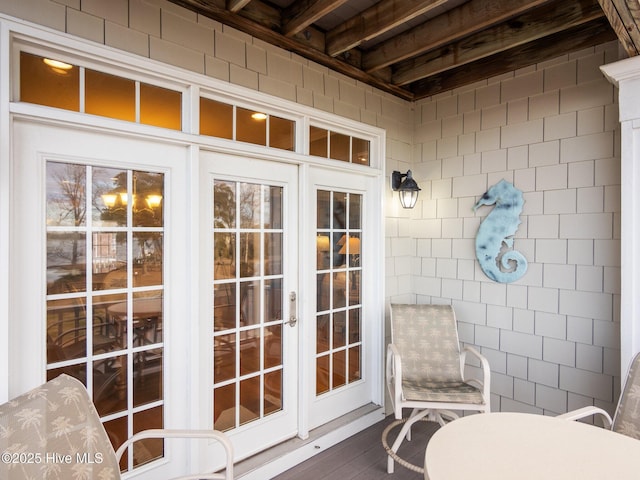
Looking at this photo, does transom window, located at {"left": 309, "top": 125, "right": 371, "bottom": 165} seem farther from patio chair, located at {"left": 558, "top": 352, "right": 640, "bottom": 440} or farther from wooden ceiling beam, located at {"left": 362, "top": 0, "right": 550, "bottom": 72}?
patio chair, located at {"left": 558, "top": 352, "right": 640, "bottom": 440}

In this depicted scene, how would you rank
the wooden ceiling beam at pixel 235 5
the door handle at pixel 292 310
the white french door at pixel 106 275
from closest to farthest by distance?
the white french door at pixel 106 275
the wooden ceiling beam at pixel 235 5
the door handle at pixel 292 310

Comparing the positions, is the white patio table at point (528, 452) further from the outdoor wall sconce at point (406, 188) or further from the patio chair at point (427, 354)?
the outdoor wall sconce at point (406, 188)

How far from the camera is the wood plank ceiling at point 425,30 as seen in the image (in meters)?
2.25

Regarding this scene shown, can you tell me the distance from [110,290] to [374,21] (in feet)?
7.47

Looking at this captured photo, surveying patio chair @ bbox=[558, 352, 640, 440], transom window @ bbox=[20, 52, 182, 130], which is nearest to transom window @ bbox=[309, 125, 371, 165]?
transom window @ bbox=[20, 52, 182, 130]

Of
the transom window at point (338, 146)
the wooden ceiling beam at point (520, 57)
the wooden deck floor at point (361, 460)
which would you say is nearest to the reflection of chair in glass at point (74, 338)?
the wooden deck floor at point (361, 460)

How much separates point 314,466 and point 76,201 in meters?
2.27

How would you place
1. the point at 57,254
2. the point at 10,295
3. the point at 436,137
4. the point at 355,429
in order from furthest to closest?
the point at 436,137 → the point at 355,429 → the point at 57,254 → the point at 10,295

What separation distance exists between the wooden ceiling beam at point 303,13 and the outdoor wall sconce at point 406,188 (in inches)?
57.5

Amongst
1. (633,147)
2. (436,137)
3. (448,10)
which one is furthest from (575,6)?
(436,137)

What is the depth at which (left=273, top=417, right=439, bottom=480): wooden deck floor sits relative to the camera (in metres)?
2.57

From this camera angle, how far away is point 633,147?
88.0 inches

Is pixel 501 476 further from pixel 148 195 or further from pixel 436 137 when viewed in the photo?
pixel 436 137

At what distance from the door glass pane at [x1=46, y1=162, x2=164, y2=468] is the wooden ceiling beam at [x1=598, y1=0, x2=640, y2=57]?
239 centimetres
